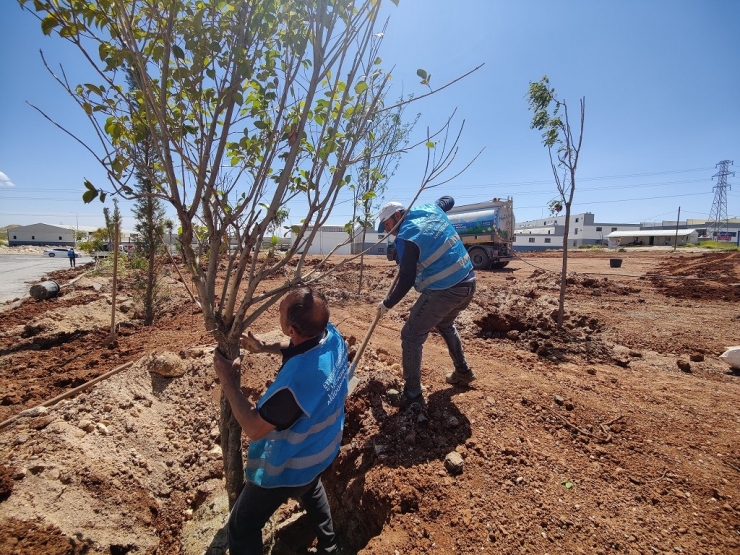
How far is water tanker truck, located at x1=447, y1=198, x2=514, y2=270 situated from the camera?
15.8m

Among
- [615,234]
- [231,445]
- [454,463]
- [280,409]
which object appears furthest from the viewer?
[615,234]

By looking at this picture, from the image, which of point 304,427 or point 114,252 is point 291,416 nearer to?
point 304,427

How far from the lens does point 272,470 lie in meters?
1.63

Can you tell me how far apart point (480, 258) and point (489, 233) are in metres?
1.20

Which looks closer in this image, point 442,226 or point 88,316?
point 442,226

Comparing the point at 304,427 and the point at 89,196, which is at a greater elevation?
the point at 89,196

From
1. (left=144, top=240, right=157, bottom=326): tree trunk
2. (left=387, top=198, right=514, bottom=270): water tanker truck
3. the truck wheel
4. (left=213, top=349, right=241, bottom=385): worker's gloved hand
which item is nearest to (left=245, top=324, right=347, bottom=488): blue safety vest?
(left=213, top=349, right=241, bottom=385): worker's gloved hand

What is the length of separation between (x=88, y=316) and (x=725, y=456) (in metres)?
9.17

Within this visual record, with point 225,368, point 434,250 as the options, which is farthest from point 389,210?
point 225,368

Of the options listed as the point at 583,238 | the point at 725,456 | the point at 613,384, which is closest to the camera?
the point at 725,456

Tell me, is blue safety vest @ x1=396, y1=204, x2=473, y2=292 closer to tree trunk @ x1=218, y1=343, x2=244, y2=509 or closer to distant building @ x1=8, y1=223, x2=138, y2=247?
tree trunk @ x1=218, y1=343, x2=244, y2=509

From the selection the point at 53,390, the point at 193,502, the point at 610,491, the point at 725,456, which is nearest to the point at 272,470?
the point at 193,502

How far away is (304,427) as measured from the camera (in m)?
1.63

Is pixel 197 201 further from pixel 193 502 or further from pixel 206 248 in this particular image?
pixel 193 502
